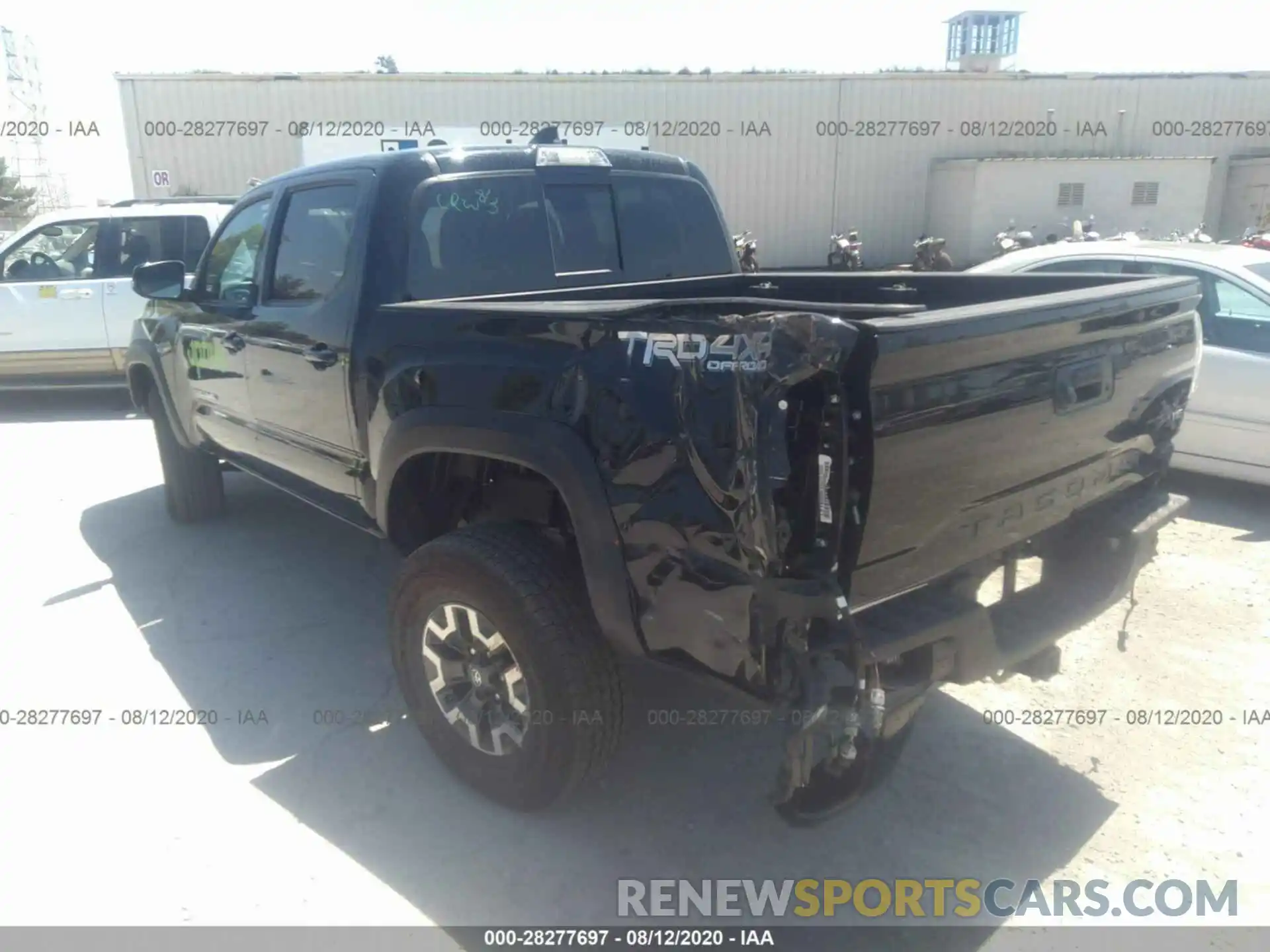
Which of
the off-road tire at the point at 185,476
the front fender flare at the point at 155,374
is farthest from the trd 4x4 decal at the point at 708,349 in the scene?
the off-road tire at the point at 185,476

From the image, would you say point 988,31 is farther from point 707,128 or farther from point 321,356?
point 321,356

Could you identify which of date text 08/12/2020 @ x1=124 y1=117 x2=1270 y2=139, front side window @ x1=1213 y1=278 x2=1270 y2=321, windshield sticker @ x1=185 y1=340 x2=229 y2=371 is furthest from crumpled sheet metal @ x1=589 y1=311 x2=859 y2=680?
date text 08/12/2020 @ x1=124 y1=117 x2=1270 y2=139

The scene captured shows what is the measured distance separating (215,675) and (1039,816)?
314cm

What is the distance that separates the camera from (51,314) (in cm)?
902

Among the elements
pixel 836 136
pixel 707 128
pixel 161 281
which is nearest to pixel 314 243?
pixel 161 281

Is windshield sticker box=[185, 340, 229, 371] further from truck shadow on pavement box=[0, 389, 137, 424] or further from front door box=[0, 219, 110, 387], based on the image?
front door box=[0, 219, 110, 387]

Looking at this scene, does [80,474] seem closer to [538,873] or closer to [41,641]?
[41,641]

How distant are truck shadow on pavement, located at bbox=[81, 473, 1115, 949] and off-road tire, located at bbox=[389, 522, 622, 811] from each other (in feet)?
0.67

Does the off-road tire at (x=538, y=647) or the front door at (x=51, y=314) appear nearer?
the off-road tire at (x=538, y=647)

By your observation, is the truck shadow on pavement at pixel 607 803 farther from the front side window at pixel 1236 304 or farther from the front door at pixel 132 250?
the front door at pixel 132 250

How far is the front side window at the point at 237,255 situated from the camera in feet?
14.5

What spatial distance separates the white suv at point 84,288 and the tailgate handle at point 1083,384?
842cm

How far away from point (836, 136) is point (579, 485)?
2096cm

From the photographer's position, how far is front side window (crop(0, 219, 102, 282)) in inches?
356
